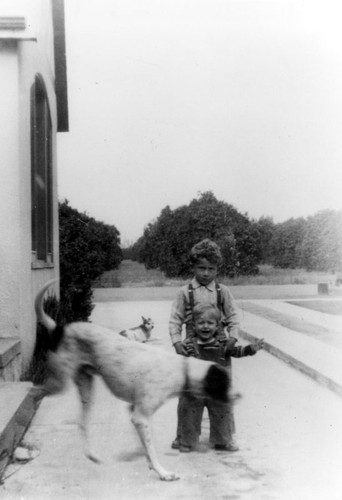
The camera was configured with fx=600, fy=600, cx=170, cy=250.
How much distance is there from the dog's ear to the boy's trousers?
1.95 ft

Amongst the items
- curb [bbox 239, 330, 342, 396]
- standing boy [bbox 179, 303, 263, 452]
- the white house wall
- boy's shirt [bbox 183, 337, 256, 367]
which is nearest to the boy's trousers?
standing boy [bbox 179, 303, 263, 452]

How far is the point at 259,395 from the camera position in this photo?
6.25 meters

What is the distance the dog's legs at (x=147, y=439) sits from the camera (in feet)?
11.5

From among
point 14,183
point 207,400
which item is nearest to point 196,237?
point 14,183

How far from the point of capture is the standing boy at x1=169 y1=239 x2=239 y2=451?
4246mm

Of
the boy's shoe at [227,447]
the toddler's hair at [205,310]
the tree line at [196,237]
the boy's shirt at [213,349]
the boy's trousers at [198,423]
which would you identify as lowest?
the boy's shoe at [227,447]

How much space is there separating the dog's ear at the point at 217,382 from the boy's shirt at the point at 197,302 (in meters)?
0.69

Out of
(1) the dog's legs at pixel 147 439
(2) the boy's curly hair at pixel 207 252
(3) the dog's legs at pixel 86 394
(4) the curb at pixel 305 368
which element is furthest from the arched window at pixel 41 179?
(1) the dog's legs at pixel 147 439

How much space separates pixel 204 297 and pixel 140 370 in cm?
92

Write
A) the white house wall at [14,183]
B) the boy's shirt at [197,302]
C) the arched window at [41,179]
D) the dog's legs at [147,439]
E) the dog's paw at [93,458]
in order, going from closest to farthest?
1. the dog's legs at [147,439]
2. the dog's paw at [93,458]
3. the boy's shirt at [197,302]
4. the white house wall at [14,183]
5. the arched window at [41,179]

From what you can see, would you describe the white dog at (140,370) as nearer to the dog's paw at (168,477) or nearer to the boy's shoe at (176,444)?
the dog's paw at (168,477)

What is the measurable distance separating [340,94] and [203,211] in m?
3.07

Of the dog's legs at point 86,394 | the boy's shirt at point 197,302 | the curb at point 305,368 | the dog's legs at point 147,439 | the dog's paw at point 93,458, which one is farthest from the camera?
the curb at point 305,368

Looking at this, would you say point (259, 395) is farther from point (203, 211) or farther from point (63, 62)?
point (63, 62)
